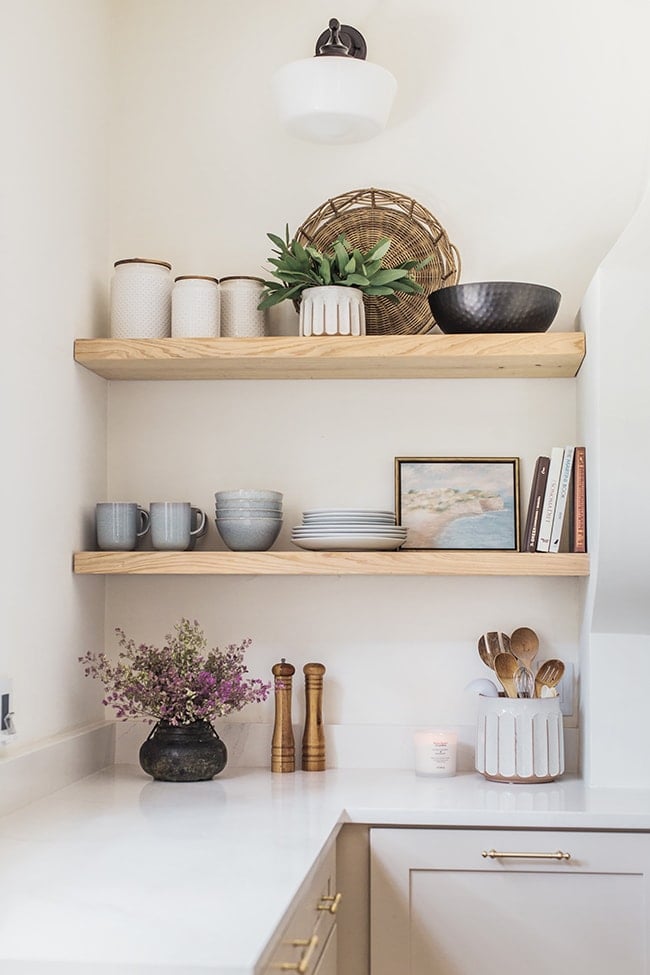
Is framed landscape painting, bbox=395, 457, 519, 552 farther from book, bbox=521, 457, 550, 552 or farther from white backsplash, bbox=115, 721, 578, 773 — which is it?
white backsplash, bbox=115, 721, 578, 773

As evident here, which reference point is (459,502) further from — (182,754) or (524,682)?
(182,754)

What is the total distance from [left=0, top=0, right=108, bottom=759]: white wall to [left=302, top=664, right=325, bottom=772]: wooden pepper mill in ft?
1.65

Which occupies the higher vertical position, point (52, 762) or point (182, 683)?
point (182, 683)

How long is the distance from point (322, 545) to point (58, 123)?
1.06 meters

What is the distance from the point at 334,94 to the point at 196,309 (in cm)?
56

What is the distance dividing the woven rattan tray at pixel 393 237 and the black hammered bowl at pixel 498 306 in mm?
177

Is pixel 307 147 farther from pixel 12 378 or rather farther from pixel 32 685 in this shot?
pixel 32 685

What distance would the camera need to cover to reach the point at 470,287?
2393 millimetres

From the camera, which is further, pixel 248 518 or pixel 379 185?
pixel 379 185

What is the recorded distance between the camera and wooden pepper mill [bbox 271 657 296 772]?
252cm

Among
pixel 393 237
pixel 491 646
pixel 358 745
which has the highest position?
pixel 393 237

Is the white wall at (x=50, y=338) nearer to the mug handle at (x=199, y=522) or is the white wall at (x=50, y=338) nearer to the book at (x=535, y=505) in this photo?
the mug handle at (x=199, y=522)

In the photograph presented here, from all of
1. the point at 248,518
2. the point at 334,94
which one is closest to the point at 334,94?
the point at 334,94

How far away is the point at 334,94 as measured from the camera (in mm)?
2426
